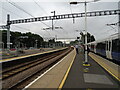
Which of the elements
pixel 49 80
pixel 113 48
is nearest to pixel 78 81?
pixel 49 80

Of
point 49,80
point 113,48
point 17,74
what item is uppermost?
point 113,48

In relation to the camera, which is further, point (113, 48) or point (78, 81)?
point (113, 48)

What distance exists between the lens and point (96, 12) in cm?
2328

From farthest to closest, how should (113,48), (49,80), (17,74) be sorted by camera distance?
(113,48) → (17,74) → (49,80)

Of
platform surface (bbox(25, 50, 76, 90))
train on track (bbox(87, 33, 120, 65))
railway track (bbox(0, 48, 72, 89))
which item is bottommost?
railway track (bbox(0, 48, 72, 89))

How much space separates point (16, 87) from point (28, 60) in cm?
1330

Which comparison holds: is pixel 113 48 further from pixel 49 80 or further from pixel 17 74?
pixel 17 74

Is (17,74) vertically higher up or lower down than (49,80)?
lower down

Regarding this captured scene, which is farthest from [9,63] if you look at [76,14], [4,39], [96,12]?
[4,39]

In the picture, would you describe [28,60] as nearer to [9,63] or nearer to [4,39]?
[9,63]

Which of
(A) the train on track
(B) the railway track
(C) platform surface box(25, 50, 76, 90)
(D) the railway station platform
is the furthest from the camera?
(A) the train on track

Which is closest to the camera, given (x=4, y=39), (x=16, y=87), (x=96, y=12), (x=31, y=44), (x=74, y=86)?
(x=74, y=86)

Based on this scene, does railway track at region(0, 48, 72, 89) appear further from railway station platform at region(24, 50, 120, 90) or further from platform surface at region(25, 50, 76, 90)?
railway station platform at region(24, 50, 120, 90)

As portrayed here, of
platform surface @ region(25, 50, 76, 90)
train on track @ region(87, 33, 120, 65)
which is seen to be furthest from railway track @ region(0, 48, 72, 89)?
train on track @ region(87, 33, 120, 65)
